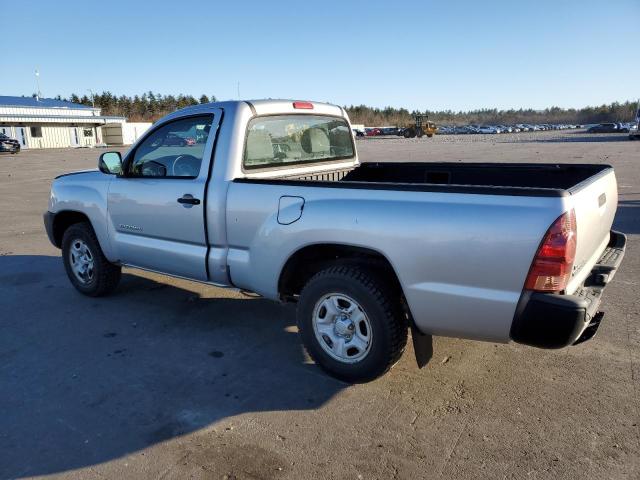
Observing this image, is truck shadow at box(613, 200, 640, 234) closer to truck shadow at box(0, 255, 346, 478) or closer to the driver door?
truck shadow at box(0, 255, 346, 478)

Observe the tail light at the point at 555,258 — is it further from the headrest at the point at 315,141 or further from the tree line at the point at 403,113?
the tree line at the point at 403,113

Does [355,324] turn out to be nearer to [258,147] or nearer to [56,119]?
[258,147]

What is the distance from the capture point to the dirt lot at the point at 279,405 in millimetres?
2754

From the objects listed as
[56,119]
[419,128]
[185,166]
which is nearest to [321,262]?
[185,166]

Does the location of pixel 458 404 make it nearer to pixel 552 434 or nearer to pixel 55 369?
pixel 552 434

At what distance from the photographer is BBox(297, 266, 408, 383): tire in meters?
3.27

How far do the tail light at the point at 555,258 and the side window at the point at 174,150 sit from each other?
8.90ft

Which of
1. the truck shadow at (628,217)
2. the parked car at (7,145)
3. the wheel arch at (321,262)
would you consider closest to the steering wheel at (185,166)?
the wheel arch at (321,262)

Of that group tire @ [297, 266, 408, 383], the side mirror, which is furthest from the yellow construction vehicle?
tire @ [297, 266, 408, 383]

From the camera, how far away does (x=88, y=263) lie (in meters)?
5.39

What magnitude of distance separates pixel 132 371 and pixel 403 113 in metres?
141

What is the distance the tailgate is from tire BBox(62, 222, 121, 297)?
4.28 m

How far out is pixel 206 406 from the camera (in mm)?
A: 3322

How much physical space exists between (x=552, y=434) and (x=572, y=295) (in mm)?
800
